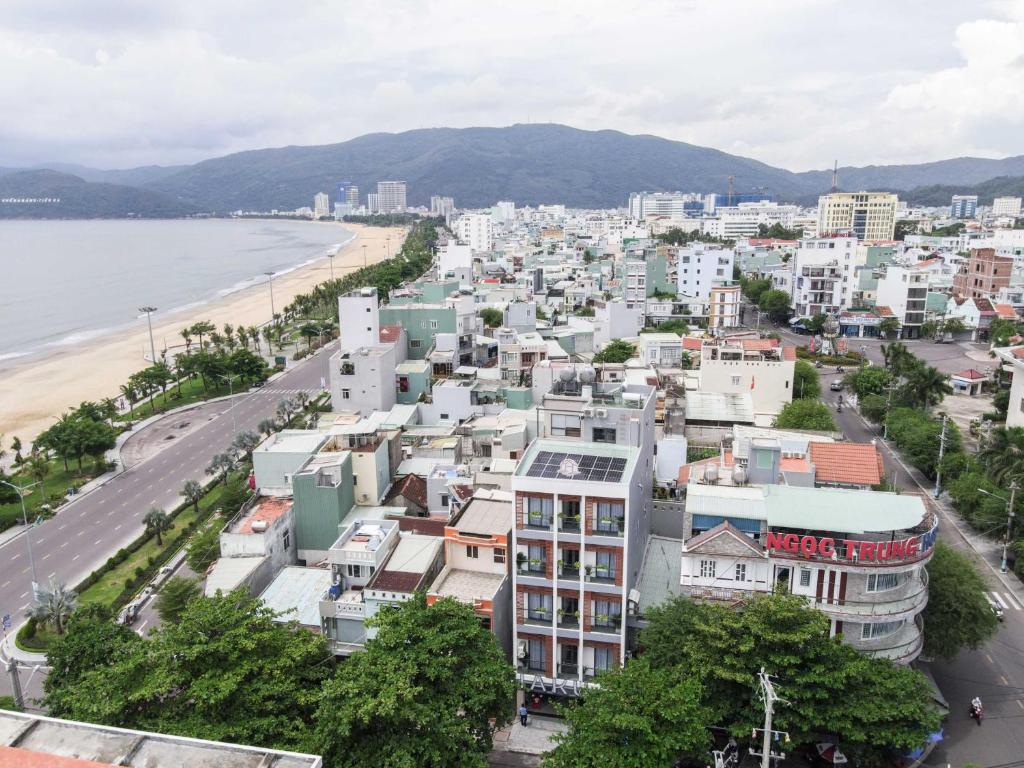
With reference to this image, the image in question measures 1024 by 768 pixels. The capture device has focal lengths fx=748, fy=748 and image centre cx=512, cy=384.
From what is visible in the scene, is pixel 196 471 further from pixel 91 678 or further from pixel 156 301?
pixel 156 301

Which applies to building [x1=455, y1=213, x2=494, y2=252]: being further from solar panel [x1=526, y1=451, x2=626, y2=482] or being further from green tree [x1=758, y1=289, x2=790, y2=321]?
solar panel [x1=526, y1=451, x2=626, y2=482]

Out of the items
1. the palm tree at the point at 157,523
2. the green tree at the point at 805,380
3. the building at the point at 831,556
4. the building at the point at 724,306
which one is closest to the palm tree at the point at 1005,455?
the green tree at the point at 805,380

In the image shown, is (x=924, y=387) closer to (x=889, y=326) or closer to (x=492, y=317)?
(x=889, y=326)

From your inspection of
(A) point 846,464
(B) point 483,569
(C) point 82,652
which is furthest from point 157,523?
(A) point 846,464

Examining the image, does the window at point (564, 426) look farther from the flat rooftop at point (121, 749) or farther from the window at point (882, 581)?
the flat rooftop at point (121, 749)

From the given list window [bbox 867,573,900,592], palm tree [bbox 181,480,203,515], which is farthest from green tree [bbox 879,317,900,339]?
palm tree [bbox 181,480,203,515]

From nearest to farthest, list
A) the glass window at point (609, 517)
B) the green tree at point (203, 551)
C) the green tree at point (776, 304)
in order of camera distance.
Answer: the glass window at point (609, 517), the green tree at point (203, 551), the green tree at point (776, 304)
